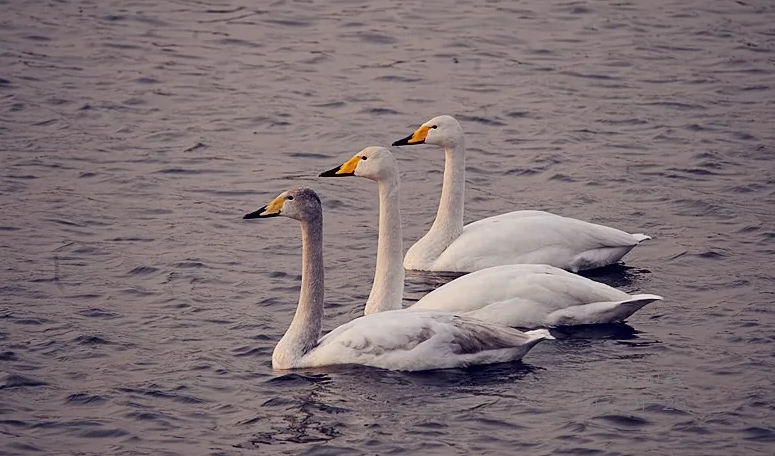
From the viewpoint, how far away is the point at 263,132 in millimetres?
19172

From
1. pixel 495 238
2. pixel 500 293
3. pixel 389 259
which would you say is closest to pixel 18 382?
pixel 389 259

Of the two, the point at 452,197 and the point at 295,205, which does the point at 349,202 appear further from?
the point at 295,205

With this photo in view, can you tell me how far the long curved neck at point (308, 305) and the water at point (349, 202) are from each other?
0.27m

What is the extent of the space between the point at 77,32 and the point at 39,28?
1.87 ft

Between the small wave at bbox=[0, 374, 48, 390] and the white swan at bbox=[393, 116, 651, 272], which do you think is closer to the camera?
the small wave at bbox=[0, 374, 48, 390]

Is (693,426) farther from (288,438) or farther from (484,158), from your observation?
(484,158)

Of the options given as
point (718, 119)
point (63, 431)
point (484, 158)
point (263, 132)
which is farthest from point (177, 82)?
point (63, 431)

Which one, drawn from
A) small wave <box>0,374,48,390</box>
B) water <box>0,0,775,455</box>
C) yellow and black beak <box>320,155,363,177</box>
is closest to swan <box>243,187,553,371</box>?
water <box>0,0,775,455</box>

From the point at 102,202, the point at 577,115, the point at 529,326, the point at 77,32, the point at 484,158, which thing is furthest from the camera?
the point at 77,32

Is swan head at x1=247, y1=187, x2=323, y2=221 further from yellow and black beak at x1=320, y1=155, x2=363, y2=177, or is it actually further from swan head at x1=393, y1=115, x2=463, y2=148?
swan head at x1=393, y1=115, x2=463, y2=148

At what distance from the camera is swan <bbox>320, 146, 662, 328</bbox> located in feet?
41.0

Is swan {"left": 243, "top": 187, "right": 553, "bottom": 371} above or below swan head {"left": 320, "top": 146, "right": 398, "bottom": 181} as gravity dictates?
below

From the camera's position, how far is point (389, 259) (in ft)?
41.8

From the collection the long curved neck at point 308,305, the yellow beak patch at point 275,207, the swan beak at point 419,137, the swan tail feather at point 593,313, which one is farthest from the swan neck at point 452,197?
the yellow beak patch at point 275,207
